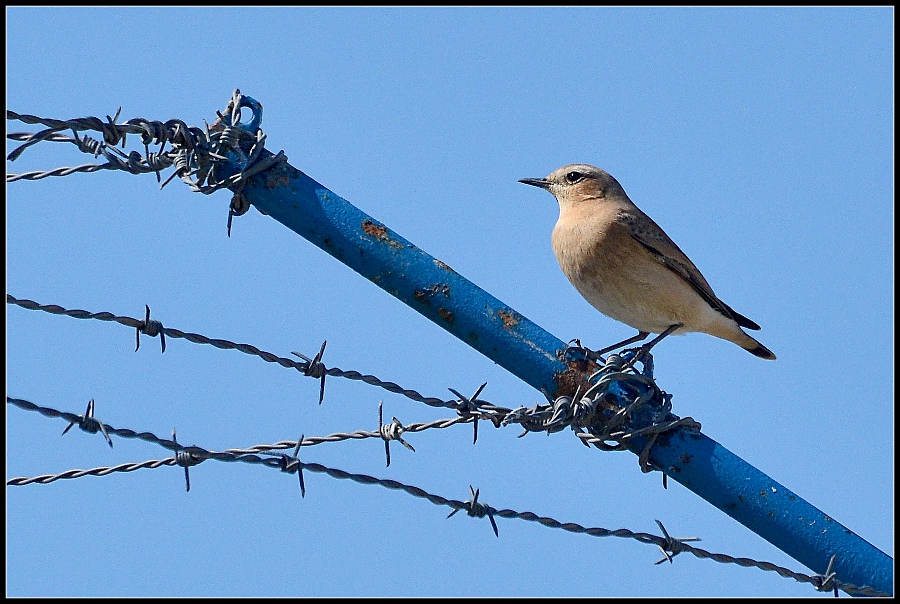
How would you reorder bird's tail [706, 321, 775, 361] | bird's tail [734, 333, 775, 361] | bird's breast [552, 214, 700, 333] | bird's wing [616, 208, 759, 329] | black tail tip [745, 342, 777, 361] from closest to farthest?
bird's breast [552, 214, 700, 333] < bird's wing [616, 208, 759, 329] < bird's tail [706, 321, 775, 361] < bird's tail [734, 333, 775, 361] < black tail tip [745, 342, 777, 361]

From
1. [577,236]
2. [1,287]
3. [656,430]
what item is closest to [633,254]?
[577,236]

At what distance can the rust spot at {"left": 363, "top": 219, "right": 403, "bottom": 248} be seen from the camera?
190 inches

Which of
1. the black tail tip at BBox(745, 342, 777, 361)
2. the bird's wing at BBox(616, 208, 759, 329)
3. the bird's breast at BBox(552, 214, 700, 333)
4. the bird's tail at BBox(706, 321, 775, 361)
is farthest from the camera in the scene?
the black tail tip at BBox(745, 342, 777, 361)

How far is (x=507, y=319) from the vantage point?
4863mm

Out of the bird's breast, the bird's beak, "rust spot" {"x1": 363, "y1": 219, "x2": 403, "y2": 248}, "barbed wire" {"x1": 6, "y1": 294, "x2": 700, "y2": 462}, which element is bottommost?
"barbed wire" {"x1": 6, "y1": 294, "x2": 700, "y2": 462}

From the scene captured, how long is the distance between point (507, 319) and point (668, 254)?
3.07m

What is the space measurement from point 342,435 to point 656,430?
1.47 meters

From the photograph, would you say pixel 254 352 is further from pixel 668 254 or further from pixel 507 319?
pixel 668 254

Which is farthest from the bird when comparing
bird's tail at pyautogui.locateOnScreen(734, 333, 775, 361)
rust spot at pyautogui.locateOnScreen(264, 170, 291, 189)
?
rust spot at pyautogui.locateOnScreen(264, 170, 291, 189)

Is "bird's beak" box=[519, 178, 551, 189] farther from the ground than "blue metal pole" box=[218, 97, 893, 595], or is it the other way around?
"bird's beak" box=[519, 178, 551, 189]

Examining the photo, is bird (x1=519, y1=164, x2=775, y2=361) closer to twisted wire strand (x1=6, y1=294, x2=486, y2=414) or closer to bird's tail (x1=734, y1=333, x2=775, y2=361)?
bird's tail (x1=734, y1=333, x2=775, y2=361)

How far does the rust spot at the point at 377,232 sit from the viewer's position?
4.82 m

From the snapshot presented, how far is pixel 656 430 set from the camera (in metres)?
4.96

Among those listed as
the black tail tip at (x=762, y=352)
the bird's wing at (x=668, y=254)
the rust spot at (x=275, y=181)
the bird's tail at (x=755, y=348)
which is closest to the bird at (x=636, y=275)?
the bird's wing at (x=668, y=254)
